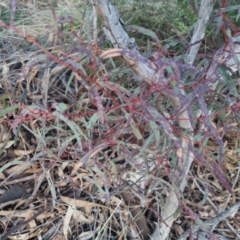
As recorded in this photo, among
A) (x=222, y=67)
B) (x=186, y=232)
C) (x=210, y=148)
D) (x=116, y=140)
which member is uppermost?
(x=222, y=67)

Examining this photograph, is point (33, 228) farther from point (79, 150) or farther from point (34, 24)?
point (34, 24)

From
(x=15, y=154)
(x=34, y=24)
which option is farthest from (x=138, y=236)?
(x=34, y=24)

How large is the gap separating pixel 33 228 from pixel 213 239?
430 millimetres

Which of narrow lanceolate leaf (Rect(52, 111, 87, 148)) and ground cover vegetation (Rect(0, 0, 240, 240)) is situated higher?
narrow lanceolate leaf (Rect(52, 111, 87, 148))

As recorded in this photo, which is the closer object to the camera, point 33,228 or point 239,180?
point 33,228

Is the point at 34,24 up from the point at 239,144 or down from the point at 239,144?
up

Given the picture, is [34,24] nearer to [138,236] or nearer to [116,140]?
[116,140]

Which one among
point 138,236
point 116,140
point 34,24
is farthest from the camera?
point 34,24

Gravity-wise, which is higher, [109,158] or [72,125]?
[72,125]

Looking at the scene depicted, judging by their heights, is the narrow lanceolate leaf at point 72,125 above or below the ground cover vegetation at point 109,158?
above

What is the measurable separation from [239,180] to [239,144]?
3.8 inches

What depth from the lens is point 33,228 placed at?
1.14 m

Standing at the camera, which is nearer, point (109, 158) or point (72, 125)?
point (72, 125)

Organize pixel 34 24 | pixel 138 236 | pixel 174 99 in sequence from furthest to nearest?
pixel 34 24 → pixel 138 236 → pixel 174 99
